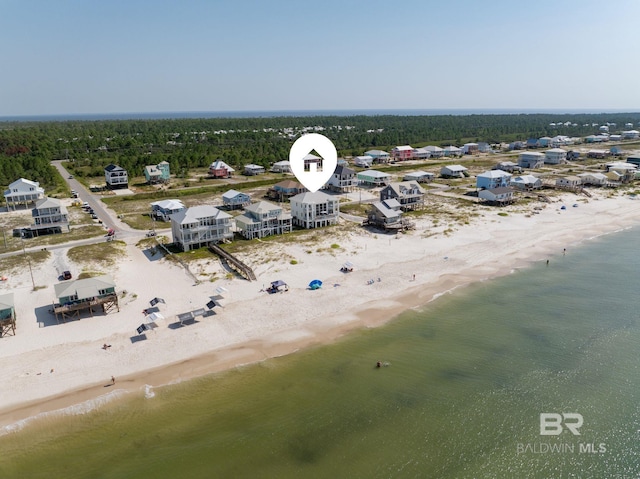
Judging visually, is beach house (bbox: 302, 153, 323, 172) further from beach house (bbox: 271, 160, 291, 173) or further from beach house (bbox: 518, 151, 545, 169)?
beach house (bbox: 518, 151, 545, 169)

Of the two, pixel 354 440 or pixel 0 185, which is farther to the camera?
pixel 0 185

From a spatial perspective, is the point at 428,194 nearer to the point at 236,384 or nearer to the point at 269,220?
the point at 269,220

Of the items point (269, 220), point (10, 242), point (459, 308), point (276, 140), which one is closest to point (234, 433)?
point (459, 308)

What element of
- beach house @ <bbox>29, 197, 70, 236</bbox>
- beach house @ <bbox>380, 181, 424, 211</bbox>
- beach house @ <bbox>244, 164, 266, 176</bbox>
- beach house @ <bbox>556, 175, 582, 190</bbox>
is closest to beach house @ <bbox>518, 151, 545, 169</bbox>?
beach house @ <bbox>556, 175, 582, 190</bbox>

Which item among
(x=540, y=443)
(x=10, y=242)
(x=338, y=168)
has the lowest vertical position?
(x=540, y=443)

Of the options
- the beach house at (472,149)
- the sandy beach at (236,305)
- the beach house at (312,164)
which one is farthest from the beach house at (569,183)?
the beach house at (312,164)

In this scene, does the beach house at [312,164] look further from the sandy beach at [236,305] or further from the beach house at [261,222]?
the sandy beach at [236,305]

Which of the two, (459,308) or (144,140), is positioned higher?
(144,140)
